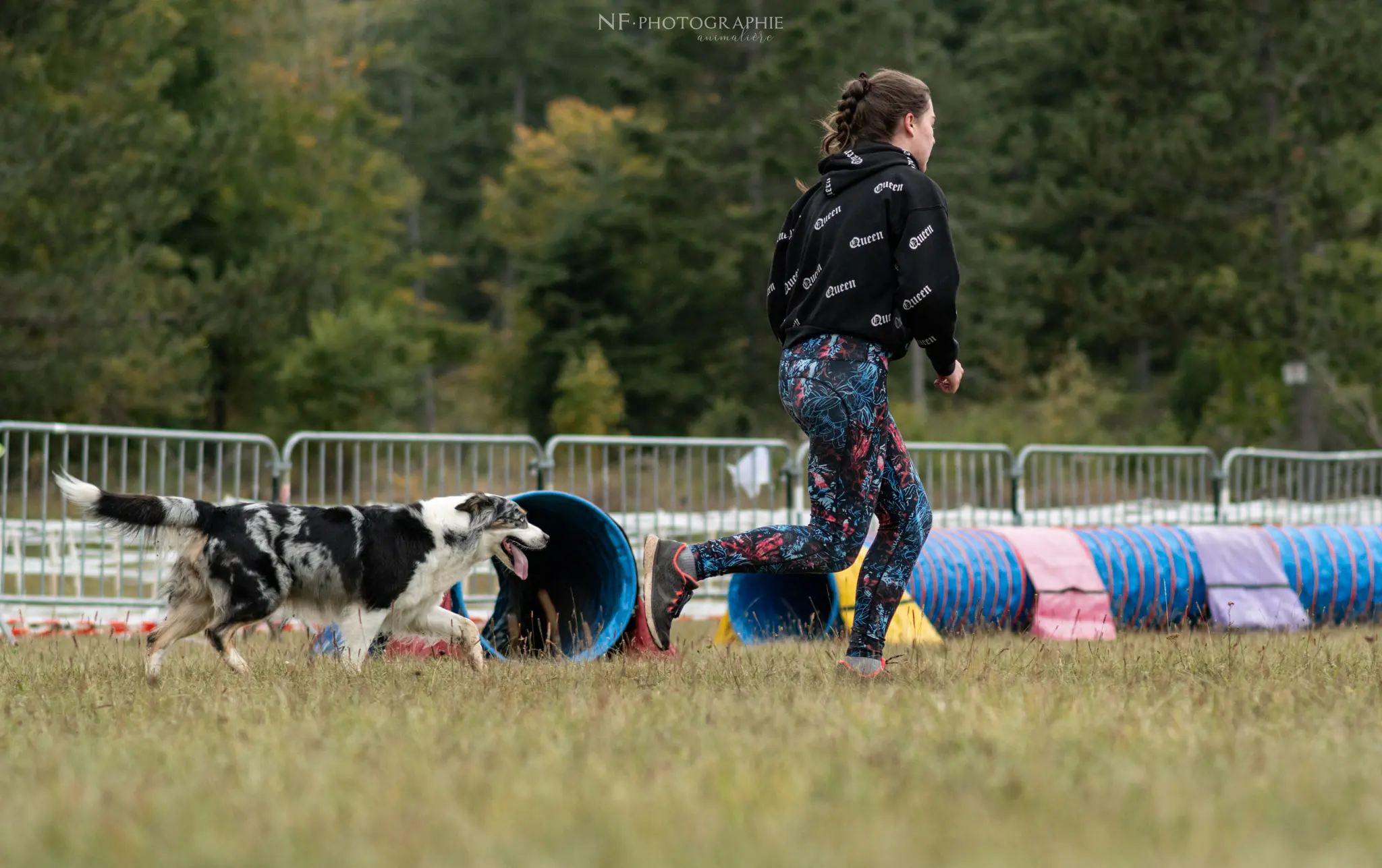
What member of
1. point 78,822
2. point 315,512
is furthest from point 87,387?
point 78,822

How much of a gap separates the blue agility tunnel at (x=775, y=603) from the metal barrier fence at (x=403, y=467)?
3.22 m

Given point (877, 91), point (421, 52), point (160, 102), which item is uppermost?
point (421, 52)

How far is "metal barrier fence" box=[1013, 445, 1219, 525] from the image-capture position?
15375 mm

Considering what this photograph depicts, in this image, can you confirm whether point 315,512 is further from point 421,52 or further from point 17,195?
point 421,52

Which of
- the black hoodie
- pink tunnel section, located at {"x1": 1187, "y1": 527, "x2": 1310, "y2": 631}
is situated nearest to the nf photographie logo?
pink tunnel section, located at {"x1": 1187, "y1": 527, "x2": 1310, "y2": 631}

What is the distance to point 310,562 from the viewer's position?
259 inches

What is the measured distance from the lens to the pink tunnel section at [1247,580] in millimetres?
9742

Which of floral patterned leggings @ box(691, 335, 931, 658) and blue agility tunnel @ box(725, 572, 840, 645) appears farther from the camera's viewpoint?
blue agility tunnel @ box(725, 572, 840, 645)

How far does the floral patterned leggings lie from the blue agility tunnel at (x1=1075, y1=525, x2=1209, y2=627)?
15.4 feet

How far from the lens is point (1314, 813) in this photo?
2918 mm

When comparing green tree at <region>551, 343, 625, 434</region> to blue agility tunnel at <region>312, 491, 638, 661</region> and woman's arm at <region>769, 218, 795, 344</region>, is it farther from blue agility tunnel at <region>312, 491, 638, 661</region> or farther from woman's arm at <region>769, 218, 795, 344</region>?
woman's arm at <region>769, 218, 795, 344</region>

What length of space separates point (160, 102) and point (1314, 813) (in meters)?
28.4

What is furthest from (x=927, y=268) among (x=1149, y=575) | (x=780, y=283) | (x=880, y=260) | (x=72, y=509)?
(x=72, y=509)

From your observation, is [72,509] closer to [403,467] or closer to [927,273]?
[403,467]
